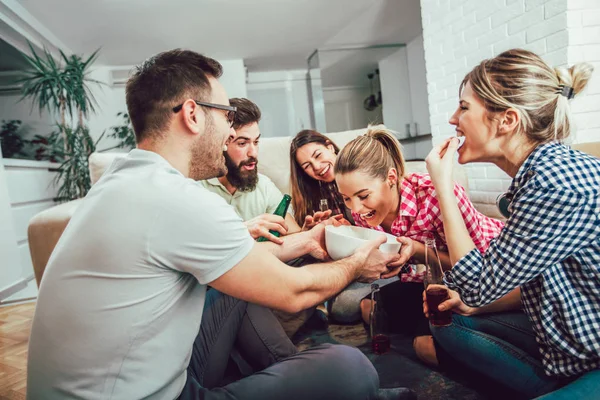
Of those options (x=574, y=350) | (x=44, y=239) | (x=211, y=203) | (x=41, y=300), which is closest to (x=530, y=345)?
(x=574, y=350)

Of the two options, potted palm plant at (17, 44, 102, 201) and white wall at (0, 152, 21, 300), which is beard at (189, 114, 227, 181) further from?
potted palm plant at (17, 44, 102, 201)

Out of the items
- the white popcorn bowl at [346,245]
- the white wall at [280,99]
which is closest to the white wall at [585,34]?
the white popcorn bowl at [346,245]

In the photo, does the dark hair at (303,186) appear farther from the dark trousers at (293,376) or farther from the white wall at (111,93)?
the white wall at (111,93)

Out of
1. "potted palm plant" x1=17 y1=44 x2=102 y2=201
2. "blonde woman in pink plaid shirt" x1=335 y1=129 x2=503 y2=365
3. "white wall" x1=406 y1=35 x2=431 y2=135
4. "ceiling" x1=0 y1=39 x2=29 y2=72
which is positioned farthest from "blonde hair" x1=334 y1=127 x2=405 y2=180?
"white wall" x1=406 y1=35 x2=431 y2=135

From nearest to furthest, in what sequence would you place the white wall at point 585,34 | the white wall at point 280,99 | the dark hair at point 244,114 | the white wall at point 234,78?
1. the dark hair at point 244,114
2. the white wall at point 585,34
3. the white wall at point 234,78
4. the white wall at point 280,99

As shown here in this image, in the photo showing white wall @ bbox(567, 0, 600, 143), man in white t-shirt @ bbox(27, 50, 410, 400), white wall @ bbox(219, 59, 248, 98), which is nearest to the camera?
→ man in white t-shirt @ bbox(27, 50, 410, 400)

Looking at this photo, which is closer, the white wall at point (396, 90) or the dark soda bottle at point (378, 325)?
the dark soda bottle at point (378, 325)

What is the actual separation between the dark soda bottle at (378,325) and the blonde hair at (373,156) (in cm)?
46

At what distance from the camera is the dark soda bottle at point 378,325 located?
159 cm

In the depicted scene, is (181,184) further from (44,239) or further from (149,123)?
(44,239)

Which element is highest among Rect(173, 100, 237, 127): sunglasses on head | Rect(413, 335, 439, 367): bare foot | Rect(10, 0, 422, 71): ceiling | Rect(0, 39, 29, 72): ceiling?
Rect(10, 0, 422, 71): ceiling

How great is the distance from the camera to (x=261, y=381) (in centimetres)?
93

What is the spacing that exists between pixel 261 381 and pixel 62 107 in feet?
14.3

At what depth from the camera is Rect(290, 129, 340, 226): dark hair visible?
2209 millimetres
